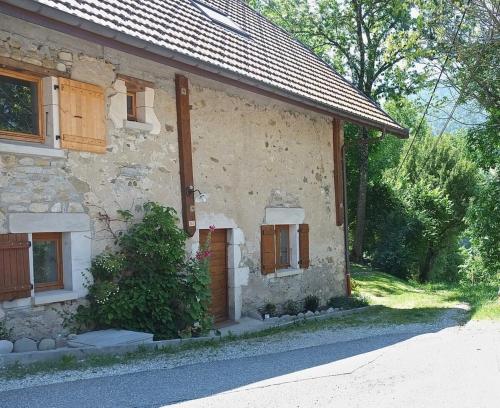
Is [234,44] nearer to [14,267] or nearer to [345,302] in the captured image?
[14,267]

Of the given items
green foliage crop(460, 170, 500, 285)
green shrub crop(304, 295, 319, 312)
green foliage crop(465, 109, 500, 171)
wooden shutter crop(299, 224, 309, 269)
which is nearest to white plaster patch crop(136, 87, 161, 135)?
wooden shutter crop(299, 224, 309, 269)

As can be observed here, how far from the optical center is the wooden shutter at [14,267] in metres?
5.97

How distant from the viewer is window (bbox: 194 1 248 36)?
10373mm

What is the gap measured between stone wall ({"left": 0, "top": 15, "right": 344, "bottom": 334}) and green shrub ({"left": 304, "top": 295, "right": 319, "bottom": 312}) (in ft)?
0.46

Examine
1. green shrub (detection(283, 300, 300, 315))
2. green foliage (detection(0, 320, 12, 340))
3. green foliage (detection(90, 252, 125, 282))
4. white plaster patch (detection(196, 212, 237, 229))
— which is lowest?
green shrub (detection(283, 300, 300, 315))

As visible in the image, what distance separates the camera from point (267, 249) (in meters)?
9.93

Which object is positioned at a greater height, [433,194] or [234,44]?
[234,44]

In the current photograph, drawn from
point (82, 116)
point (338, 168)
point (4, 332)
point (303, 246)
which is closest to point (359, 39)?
point (338, 168)

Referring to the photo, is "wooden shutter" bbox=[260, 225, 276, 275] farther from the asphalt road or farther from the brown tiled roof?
the asphalt road

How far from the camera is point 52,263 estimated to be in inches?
265

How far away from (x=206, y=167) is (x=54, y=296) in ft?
10.6

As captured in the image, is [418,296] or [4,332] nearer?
[4,332]

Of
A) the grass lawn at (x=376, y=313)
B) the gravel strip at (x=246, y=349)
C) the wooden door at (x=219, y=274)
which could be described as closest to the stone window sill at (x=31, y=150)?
the grass lawn at (x=376, y=313)

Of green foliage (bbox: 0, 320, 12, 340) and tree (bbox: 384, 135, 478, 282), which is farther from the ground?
tree (bbox: 384, 135, 478, 282)
